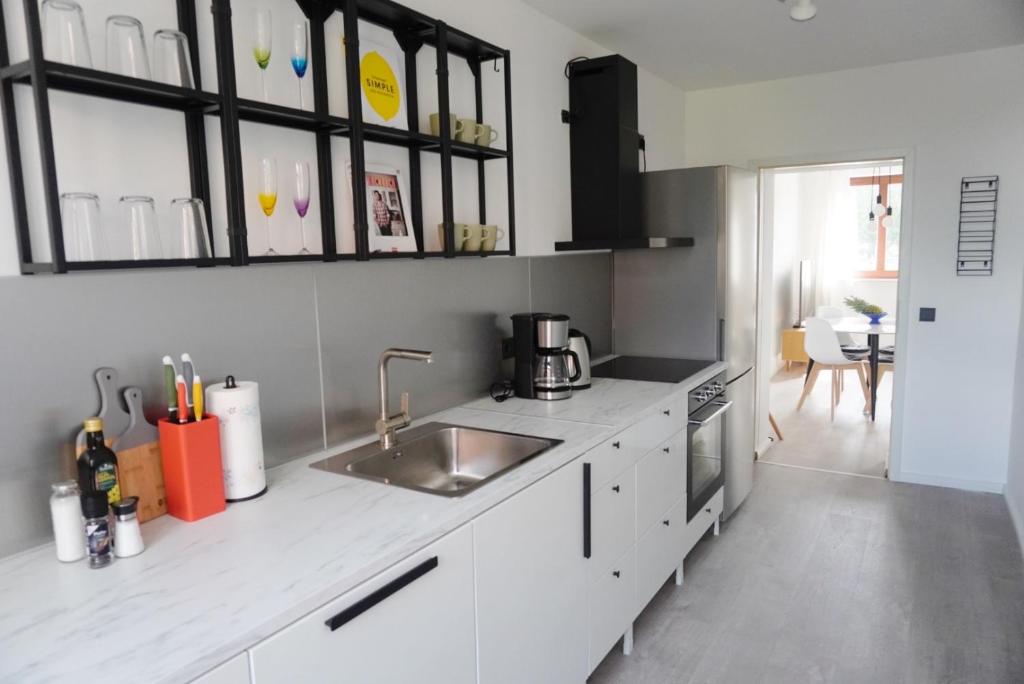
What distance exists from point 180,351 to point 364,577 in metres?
0.76

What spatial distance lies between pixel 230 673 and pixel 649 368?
2.52 m

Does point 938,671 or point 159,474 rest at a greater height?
point 159,474

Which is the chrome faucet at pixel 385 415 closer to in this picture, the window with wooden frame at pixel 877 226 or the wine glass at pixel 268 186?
the wine glass at pixel 268 186

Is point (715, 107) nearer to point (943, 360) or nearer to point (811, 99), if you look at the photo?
point (811, 99)

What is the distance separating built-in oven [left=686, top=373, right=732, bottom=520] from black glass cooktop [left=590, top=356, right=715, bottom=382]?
10cm

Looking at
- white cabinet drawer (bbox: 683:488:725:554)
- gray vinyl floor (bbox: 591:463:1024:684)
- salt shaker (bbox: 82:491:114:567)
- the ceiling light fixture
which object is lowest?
gray vinyl floor (bbox: 591:463:1024:684)

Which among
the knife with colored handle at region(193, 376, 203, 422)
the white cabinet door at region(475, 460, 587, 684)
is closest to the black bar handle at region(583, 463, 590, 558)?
the white cabinet door at region(475, 460, 587, 684)

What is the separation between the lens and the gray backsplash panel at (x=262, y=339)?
136 cm

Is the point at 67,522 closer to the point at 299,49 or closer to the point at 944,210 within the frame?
the point at 299,49

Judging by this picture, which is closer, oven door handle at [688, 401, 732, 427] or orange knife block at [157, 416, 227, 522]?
orange knife block at [157, 416, 227, 522]

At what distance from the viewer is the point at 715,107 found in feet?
15.0

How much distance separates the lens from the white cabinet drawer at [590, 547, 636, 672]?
86.1 inches

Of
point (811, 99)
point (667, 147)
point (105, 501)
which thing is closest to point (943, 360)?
point (811, 99)

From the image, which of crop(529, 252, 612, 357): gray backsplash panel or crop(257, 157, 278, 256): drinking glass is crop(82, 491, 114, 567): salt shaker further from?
crop(529, 252, 612, 357): gray backsplash panel
